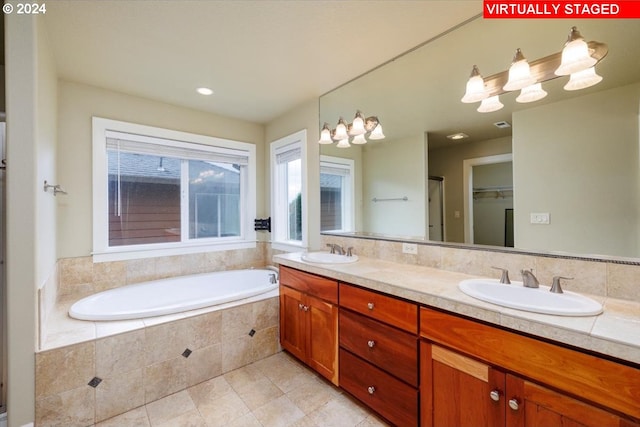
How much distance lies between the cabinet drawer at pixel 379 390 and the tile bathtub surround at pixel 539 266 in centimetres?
77

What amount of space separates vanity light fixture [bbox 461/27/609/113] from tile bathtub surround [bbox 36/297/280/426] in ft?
7.33

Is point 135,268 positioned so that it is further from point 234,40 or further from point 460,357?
point 460,357

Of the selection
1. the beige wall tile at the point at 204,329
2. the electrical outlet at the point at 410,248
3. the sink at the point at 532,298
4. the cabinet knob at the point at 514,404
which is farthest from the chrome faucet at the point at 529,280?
the beige wall tile at the point at 204,329

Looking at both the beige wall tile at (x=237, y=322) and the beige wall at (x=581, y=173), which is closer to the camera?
the beige wall at (x=581, y=173)

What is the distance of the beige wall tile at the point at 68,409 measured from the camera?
5.10 ft

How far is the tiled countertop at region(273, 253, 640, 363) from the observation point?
2.98 feet

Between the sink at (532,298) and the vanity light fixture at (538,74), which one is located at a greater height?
the vanity light fixture at (538,74)

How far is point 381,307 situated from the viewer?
5.19 ft

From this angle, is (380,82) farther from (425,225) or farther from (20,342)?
(20,342)

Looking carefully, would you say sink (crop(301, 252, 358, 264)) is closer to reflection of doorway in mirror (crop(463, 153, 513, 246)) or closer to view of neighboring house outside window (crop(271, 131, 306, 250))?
view of neighboring house outside window (crop(271, 131, 306, 250))

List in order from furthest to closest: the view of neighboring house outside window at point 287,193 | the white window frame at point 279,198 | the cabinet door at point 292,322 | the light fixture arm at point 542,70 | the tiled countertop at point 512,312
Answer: the view of neighboring house outside window at point 287,193
the white window frame at point 279,198
the cabinet door at point 292,322
the light fixture arm at point 542,70
the tiled countertop at point 512,312

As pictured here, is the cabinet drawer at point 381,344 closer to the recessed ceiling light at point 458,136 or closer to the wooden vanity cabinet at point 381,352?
the wooden vanity cabinet at point 381,352

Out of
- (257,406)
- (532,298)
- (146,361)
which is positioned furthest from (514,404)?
(146,361)

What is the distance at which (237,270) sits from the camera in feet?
10.9
